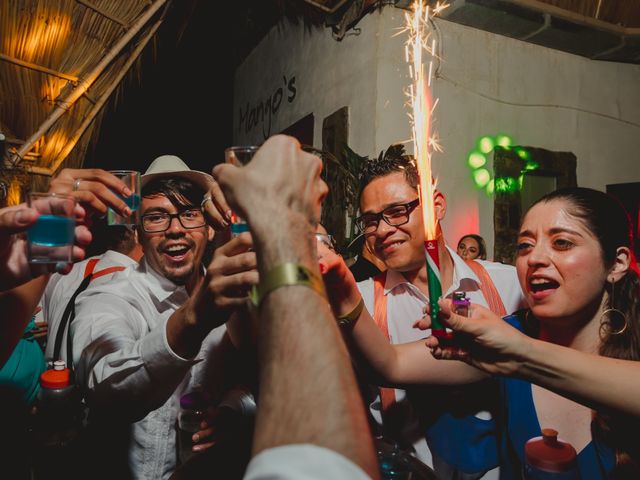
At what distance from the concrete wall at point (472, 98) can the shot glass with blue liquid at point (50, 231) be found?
5.47 meters

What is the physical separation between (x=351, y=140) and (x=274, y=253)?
6305 mm

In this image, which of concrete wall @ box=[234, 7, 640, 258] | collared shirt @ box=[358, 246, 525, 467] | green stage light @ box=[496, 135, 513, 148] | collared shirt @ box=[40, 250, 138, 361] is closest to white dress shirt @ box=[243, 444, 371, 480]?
collared shirt @ box=[358, 246, 525, 467]

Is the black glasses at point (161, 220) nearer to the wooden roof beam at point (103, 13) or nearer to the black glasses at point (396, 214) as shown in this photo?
the black glasses at point (396, 214)

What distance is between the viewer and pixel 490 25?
716 cm

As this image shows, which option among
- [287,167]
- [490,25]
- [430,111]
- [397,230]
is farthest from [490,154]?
[287,167]

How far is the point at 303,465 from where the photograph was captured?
0.81 metres

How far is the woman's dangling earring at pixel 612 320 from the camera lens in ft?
7.36

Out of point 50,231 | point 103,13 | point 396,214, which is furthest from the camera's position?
point 103,13

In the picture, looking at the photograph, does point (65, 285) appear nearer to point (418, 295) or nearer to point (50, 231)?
point (50, 231)

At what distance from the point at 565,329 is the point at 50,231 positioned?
103 inches

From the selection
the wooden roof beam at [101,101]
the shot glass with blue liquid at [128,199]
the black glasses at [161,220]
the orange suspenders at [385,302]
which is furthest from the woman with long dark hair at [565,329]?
the wooden roof beam at [101,101]

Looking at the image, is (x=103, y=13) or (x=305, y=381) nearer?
(x=305, y=381)

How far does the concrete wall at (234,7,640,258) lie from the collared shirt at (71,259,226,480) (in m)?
4.64

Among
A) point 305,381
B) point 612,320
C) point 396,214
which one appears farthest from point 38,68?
point 612,320
